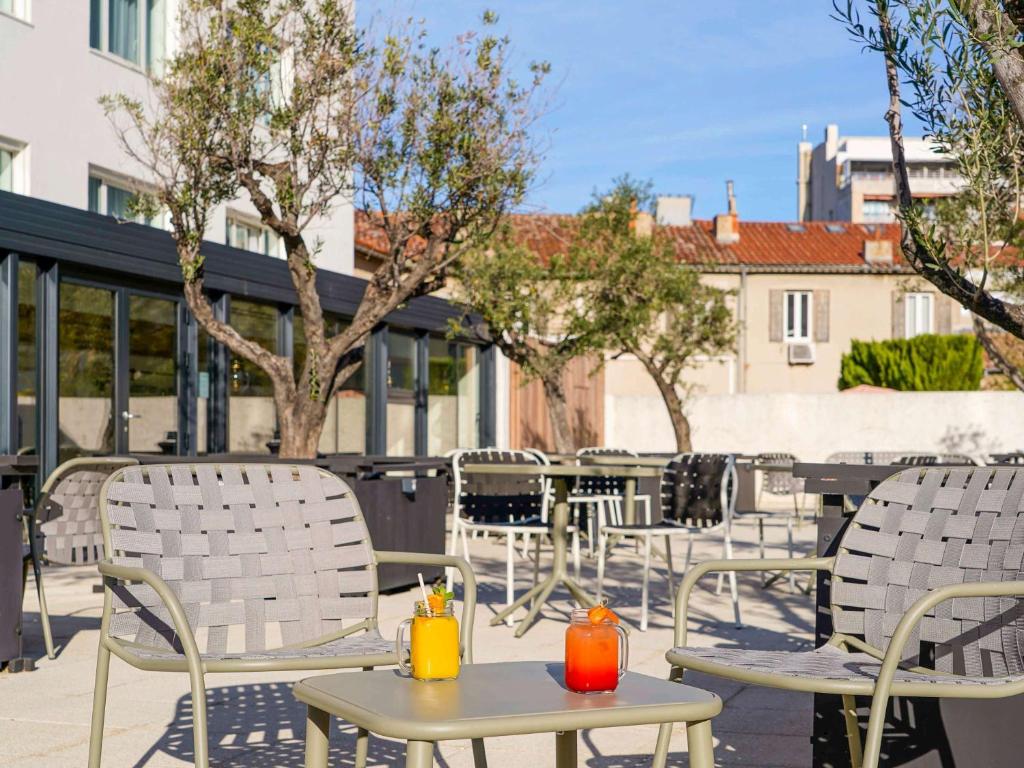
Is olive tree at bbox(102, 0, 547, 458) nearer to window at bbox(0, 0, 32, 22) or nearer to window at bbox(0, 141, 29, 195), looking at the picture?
window at bbox(0, 141, 29, 195)

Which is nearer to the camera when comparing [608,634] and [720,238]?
[608,634]

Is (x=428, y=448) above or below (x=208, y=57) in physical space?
below

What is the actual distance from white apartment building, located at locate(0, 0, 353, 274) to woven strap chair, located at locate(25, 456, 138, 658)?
6.03 meters

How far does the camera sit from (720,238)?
120ft

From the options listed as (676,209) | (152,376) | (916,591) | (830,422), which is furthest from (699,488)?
(676,209)

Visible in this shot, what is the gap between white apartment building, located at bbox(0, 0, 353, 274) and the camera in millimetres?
11586

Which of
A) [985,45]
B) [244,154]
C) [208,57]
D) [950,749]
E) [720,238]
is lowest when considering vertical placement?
[950,749]

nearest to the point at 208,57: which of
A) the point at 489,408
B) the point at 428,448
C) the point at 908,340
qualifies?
the point at 428,448

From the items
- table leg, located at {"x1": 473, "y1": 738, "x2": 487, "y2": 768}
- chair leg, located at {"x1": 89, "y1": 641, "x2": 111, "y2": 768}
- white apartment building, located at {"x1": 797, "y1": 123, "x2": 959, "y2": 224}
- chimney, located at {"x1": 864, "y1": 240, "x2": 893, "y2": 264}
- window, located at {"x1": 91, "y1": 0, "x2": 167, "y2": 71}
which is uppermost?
white apartment building, located at {"x1": 797, "y1": 123, "x2": 959, "y2": 224}

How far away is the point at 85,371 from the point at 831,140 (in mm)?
56789

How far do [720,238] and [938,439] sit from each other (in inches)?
584

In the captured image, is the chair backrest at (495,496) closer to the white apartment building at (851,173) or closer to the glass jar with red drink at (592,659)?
the glass jar with red drink at (592,659)

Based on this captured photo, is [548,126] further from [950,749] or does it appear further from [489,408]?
[489,408]

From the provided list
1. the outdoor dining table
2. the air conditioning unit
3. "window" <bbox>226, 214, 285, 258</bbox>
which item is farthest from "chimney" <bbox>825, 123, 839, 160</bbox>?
the outdoor dining table
